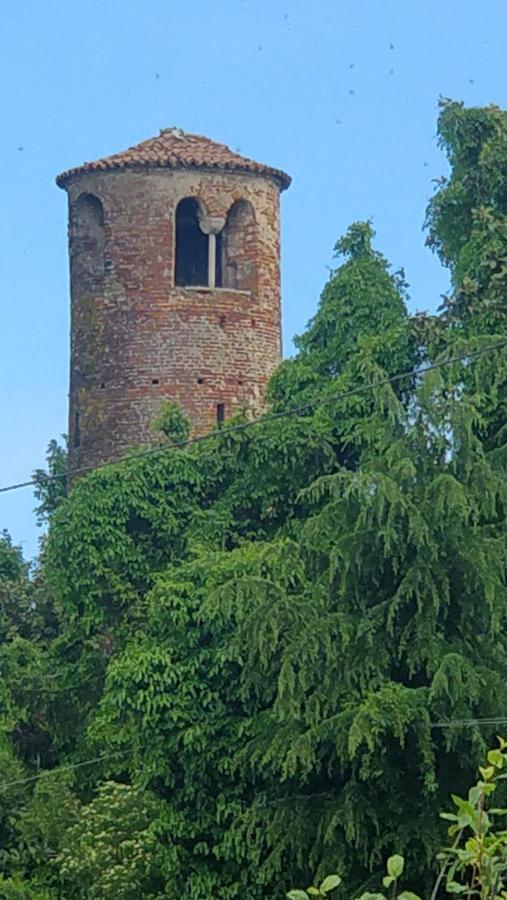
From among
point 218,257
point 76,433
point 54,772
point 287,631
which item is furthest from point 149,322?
point 287,631

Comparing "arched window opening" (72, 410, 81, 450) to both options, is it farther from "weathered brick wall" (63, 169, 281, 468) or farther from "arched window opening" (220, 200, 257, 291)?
"arched window opening" (220, 200, 257, 291)

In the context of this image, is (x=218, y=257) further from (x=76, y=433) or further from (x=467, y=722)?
(x=467, y=722)

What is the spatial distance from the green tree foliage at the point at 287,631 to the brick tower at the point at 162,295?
2.59 m

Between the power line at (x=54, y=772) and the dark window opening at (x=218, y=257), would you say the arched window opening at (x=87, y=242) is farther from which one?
the power line at (x=54, y=772)

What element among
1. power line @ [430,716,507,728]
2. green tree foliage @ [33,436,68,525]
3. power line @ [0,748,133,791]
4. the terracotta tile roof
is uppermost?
the terracotta tile roof

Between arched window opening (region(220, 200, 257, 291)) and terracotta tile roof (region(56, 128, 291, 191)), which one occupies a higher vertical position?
terracotta tile roof (region(56, 128, 291, 191))

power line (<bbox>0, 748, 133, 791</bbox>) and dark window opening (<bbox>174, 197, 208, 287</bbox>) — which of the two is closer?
power line (<bbox>0, 748, 133, 791</bbox>)

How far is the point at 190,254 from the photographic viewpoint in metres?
31.7

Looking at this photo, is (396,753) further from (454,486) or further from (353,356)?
(353,356)

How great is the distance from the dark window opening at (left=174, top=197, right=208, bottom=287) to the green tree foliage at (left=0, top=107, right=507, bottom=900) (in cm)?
469

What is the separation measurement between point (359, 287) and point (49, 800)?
7.91 m

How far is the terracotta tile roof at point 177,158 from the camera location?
30.0 metres

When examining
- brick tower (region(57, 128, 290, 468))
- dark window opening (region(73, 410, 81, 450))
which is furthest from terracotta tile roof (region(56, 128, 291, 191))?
dark window opening (region(73, 410, 81, 450))

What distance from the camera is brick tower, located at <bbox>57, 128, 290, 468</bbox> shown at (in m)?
29.8
